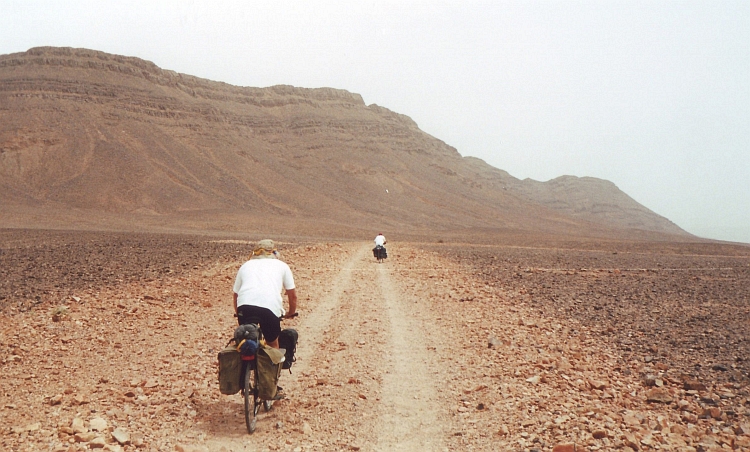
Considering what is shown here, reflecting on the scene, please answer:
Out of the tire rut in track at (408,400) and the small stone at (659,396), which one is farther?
the small stone at (659,396)

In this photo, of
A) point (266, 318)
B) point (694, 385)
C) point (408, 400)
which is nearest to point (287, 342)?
point (266, 318)

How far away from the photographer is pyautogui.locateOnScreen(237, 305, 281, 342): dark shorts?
21.1 ft

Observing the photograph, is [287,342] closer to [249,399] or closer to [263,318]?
[263,318]

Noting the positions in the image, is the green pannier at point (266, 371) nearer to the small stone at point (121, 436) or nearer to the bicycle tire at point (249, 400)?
the bicycle tire at point (249, 400)

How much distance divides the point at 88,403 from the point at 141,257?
18.5 m

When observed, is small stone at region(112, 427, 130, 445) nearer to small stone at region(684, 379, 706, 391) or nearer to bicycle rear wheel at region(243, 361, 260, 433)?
bicycle rear wheel at region(243, 361, 260, 433)

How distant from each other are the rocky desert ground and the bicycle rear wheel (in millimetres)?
157

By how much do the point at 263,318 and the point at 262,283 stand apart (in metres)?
0.37

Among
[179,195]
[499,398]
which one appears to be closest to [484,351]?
[499,398]

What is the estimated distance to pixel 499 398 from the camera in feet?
22.6

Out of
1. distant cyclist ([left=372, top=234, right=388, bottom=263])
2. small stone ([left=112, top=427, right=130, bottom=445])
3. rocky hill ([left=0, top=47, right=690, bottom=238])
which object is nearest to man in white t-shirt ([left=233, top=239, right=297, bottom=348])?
small stone ([left=112, top=427, right=130, bottom=445])

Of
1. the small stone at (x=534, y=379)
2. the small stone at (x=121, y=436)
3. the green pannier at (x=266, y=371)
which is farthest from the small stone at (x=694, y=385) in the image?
the small stone at (x=121, y=436)

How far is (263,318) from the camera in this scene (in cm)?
646

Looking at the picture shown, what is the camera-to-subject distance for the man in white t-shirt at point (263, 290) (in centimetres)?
643
